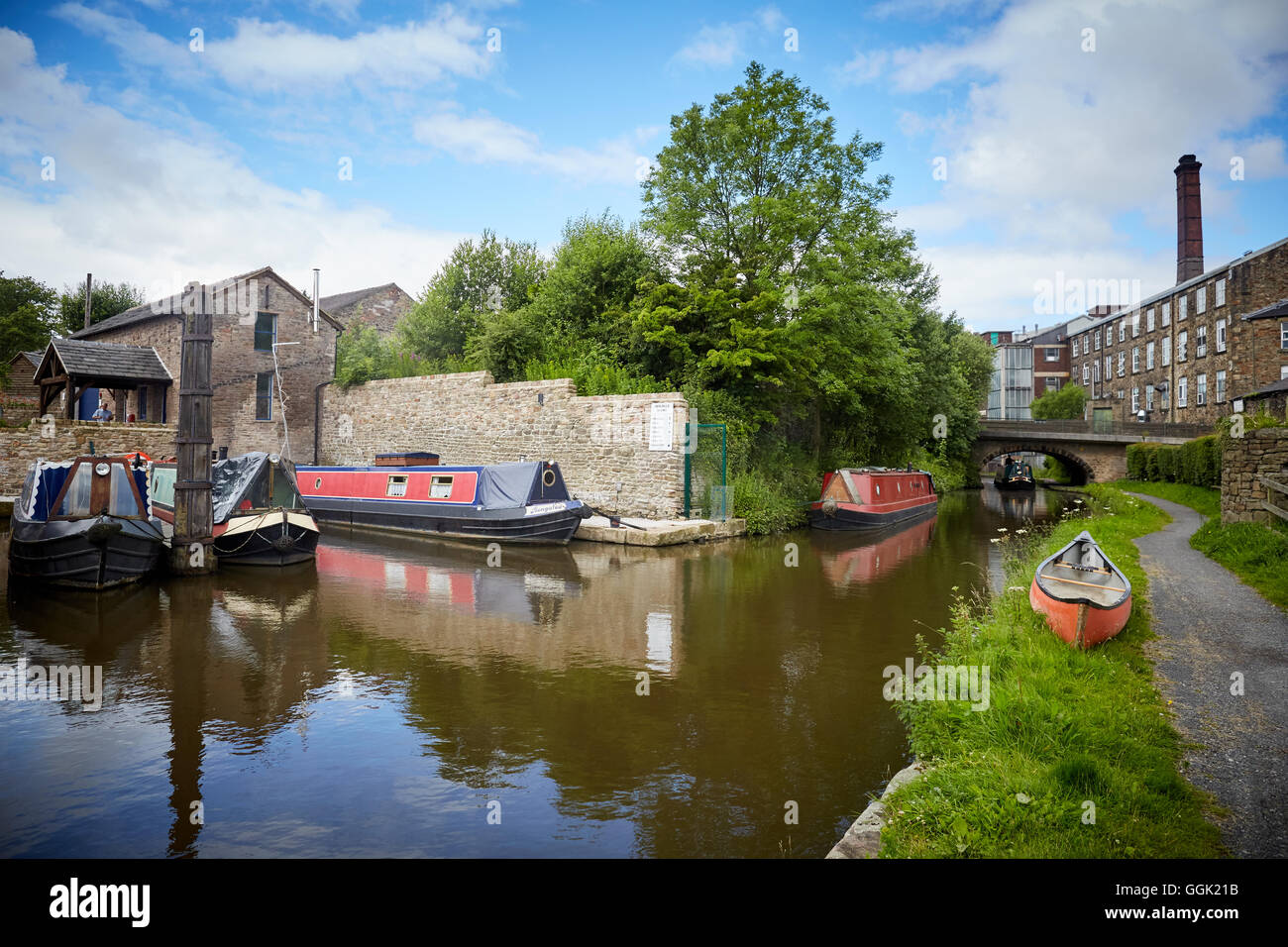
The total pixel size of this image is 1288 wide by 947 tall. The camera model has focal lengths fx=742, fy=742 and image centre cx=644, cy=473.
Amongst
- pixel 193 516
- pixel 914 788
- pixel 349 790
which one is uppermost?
pixel 193 516

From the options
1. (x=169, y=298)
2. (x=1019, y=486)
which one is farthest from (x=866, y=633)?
(x=1019, y=486)

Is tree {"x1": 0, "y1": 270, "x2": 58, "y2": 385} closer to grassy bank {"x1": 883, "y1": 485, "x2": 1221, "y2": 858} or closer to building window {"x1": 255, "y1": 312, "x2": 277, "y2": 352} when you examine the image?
building window {"x1": 255, "y1": 312, "x2": 277, "y2": 352}

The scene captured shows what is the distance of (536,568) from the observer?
11039 millimetres

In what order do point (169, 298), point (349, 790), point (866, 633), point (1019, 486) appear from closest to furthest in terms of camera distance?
point (349, 790) < point (866, 633) < point (169, 298) < point (1019, 486)

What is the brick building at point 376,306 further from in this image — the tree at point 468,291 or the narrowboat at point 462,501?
the narrowboat at point 462,501

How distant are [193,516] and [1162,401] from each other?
40.2 metres

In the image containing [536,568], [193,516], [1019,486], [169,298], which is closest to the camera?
[193,516]

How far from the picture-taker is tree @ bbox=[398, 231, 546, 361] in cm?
2289

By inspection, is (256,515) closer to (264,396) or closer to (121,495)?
(121,495)

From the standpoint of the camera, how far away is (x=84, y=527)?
339 inches

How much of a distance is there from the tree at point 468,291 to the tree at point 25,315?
16001 millimetres

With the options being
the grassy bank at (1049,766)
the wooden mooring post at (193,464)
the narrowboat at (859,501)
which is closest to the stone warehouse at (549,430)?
the narrowboat at (859,501)

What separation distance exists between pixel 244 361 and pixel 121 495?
43.9 ft

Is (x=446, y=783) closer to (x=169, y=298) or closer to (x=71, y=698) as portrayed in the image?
(x=71, y=698)
